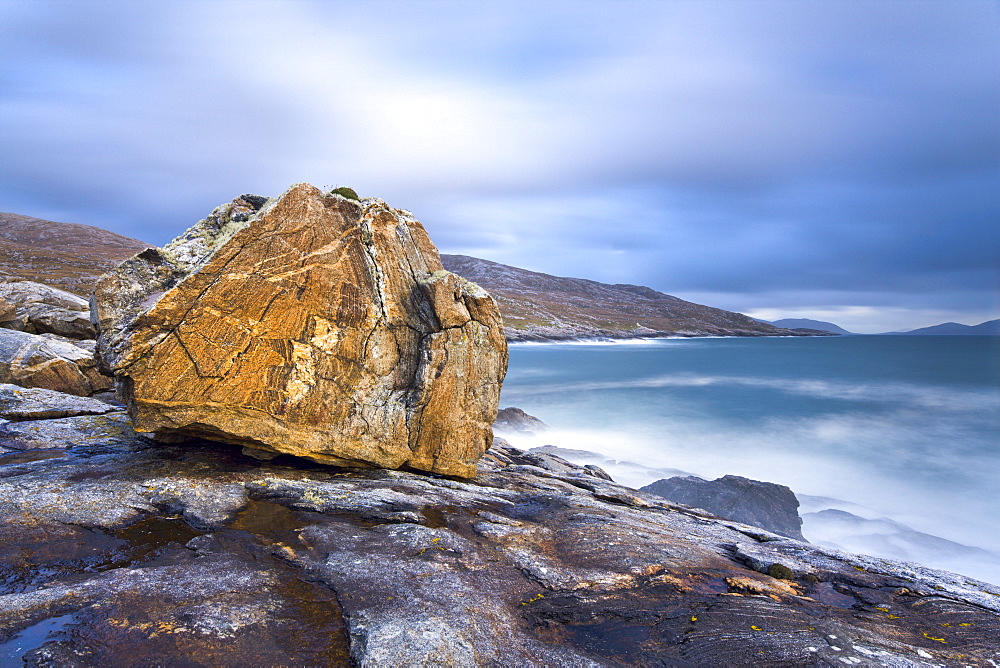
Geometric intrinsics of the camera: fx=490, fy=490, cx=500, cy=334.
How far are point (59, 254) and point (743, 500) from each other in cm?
17752

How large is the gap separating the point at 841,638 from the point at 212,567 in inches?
443

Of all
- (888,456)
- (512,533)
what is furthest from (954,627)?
(888,456)

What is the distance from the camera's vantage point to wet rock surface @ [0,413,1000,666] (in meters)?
7.36

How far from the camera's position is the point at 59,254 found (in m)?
137

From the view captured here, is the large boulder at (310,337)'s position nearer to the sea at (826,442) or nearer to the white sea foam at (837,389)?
the sea at (826,442)

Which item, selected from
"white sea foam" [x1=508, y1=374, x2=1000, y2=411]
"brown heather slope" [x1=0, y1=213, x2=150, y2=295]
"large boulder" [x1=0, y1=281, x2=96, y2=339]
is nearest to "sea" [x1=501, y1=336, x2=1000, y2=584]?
"white sea foam" [x1=508, y1=374, x2=1000, y2=411]

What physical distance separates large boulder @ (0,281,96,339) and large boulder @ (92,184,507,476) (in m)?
18.8

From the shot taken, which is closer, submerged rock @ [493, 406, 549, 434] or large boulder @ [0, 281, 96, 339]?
large boulder @ [0, 281, 96, 339]

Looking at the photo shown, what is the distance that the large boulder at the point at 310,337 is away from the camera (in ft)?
43.5

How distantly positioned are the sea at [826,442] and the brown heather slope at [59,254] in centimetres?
5279

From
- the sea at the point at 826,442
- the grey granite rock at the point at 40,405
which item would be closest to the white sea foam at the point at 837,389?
the sea at the point at 826,442

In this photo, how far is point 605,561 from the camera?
10961mm

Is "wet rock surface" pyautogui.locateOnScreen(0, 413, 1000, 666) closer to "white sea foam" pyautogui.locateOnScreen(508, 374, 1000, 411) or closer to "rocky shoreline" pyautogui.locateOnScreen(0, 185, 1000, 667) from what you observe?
"rocky shoreline" pyautogui.locateOnScreen(0, 185, 1000, 667)

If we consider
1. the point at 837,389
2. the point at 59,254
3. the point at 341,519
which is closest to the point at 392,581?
the point at 341,519
